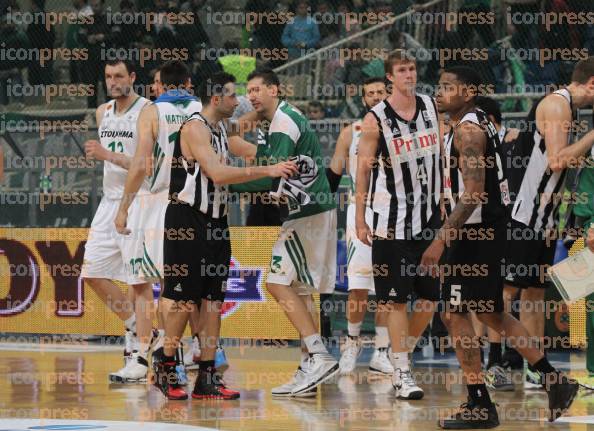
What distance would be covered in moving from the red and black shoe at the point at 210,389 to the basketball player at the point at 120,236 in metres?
1.31

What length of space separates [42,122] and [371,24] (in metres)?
4.65

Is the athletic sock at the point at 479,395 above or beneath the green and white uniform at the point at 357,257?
beneath

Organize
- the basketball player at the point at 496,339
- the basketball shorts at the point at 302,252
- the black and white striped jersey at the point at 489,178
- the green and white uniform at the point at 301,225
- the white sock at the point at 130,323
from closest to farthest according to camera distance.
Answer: the black and white striped jersey at the point at 489,178 < the green and white uniform at the point at 301,225 < the basketball shorts at the point at 302,252 < the basketball player at the point at 496,339 < the white sock at the point at 130,323

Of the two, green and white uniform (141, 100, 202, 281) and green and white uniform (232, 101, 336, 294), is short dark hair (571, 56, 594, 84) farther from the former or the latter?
green and white uniform (141, 100, 202, 281)

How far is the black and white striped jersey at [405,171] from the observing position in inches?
367

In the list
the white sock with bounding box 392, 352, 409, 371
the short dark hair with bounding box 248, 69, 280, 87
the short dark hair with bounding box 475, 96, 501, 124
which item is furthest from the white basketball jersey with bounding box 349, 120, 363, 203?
the white sock with bounding box 392, 352, 409, 371

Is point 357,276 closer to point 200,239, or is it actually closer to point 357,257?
point 357,257

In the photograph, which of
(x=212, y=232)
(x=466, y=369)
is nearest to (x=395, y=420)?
(x=466, y=369)

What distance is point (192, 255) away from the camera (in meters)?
9.25

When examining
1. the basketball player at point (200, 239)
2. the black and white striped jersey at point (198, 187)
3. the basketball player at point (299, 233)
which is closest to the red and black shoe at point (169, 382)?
the basketball player at point (200, 239)

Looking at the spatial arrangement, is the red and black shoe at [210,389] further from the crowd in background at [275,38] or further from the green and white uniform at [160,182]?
the crowd in background at [275,38]

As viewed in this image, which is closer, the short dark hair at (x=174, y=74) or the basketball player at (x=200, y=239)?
the basketball player at (x=200, y=239)

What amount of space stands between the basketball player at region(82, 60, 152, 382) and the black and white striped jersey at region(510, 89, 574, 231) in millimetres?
3277

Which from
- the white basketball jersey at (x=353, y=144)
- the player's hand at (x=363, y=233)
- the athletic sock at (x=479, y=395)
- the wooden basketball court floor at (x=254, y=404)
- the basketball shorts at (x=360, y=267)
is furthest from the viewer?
the white basketball jersey at (x=353, y=144)
